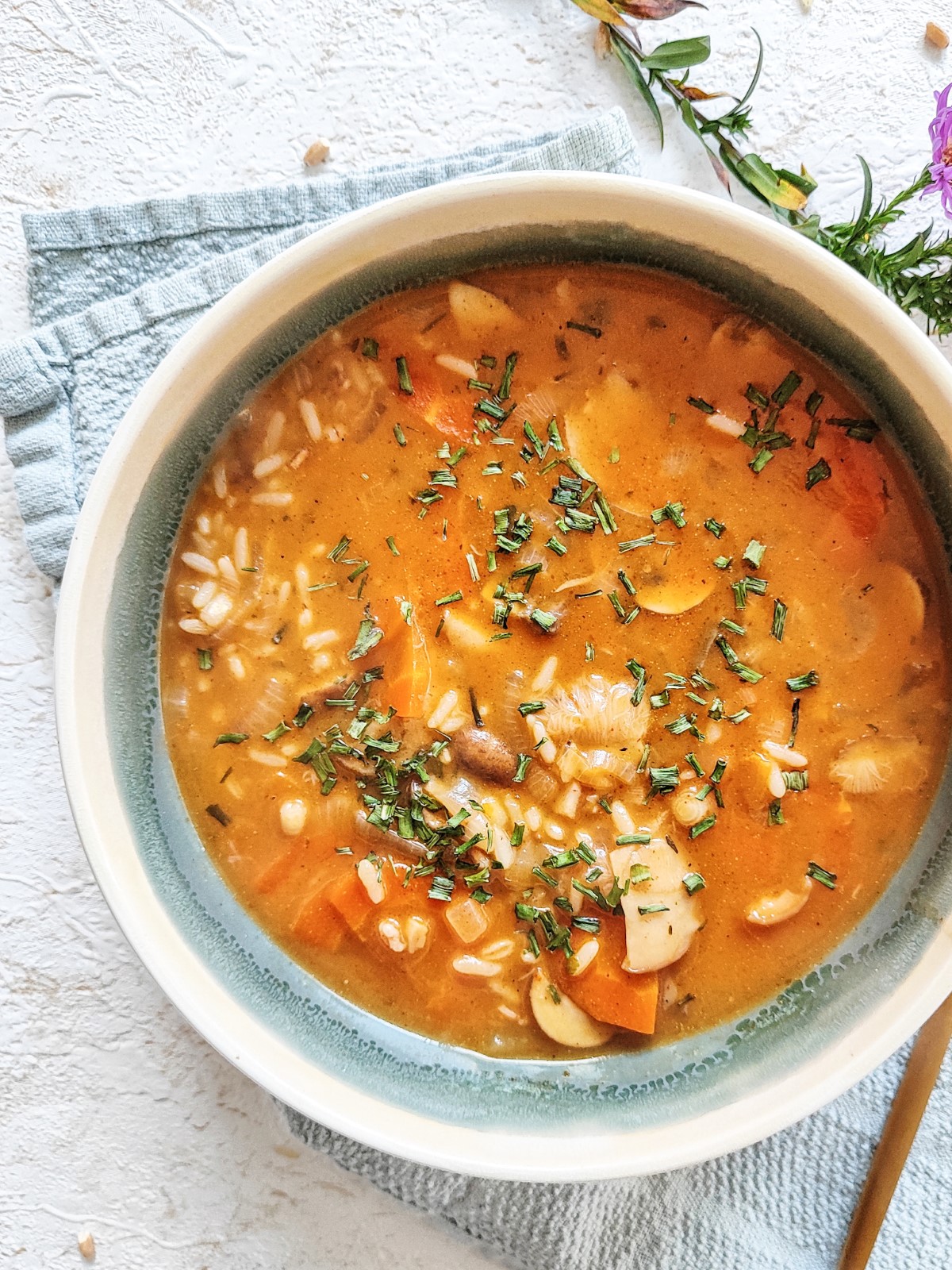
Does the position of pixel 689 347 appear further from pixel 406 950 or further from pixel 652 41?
pixel 406 950

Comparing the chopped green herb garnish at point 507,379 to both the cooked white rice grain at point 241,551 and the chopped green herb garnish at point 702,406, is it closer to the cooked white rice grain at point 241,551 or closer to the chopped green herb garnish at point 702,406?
the chopped green herb garnish at point 702,406

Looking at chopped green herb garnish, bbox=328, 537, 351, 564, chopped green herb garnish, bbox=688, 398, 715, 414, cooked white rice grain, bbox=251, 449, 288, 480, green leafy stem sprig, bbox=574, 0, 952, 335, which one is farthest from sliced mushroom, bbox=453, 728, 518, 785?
green leafy stem sprig, bbox=574, 0, 952, 335

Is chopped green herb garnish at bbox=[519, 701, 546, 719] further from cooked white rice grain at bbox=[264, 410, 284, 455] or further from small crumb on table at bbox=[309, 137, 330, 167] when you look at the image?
small crumb on table at bbox=[309, 137, 330, 167]

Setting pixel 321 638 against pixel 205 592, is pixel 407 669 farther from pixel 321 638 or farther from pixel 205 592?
pixel 205 592

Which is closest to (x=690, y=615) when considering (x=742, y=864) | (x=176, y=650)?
(x=742, y=864)

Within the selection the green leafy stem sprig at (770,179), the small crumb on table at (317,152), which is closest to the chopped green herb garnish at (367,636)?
the small crumb on table at (317,152)

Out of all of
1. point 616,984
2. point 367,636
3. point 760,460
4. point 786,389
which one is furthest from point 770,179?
point 616,984

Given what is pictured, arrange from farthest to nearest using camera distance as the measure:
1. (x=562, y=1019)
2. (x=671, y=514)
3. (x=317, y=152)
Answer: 1. (x=317, y=152)
2. (x=562, y=1019)
3. (x=671, y=514)
